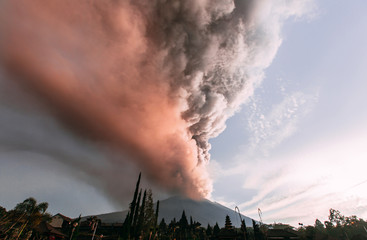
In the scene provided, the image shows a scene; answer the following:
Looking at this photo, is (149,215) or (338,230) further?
(338,230)

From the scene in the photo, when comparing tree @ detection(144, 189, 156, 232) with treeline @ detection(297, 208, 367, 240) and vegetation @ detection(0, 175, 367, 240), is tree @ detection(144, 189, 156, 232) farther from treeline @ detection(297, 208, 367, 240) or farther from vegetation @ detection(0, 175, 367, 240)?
treeline @ detection(297, 208, 367, 240)

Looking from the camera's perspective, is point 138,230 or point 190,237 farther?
point 190,237

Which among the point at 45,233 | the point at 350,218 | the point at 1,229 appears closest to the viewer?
the point at 1,229

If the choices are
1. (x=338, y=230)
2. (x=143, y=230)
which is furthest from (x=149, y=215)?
(x=338, y=230)

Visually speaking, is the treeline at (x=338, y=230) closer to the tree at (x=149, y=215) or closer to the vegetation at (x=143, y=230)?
the vegetation at (x=143, y=230)

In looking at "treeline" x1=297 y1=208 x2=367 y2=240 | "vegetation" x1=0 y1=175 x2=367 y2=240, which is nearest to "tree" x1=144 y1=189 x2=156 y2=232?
"vegetation" x1=0 y1=175 x2=367 y2=240

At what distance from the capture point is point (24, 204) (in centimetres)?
7006

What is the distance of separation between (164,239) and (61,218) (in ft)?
120

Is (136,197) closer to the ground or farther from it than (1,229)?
farther from it

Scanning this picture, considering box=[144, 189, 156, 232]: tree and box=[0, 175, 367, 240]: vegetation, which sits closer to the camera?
box=[0, 175, 367, 240]: vegetation

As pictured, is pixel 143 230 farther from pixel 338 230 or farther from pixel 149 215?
pixel 338 230

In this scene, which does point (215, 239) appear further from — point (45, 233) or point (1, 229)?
point (1, 229)

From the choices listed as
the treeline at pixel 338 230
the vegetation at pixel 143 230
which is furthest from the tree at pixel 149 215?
the treeline at pixel 338 230

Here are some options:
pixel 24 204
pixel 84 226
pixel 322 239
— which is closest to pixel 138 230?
pixel 84 226
